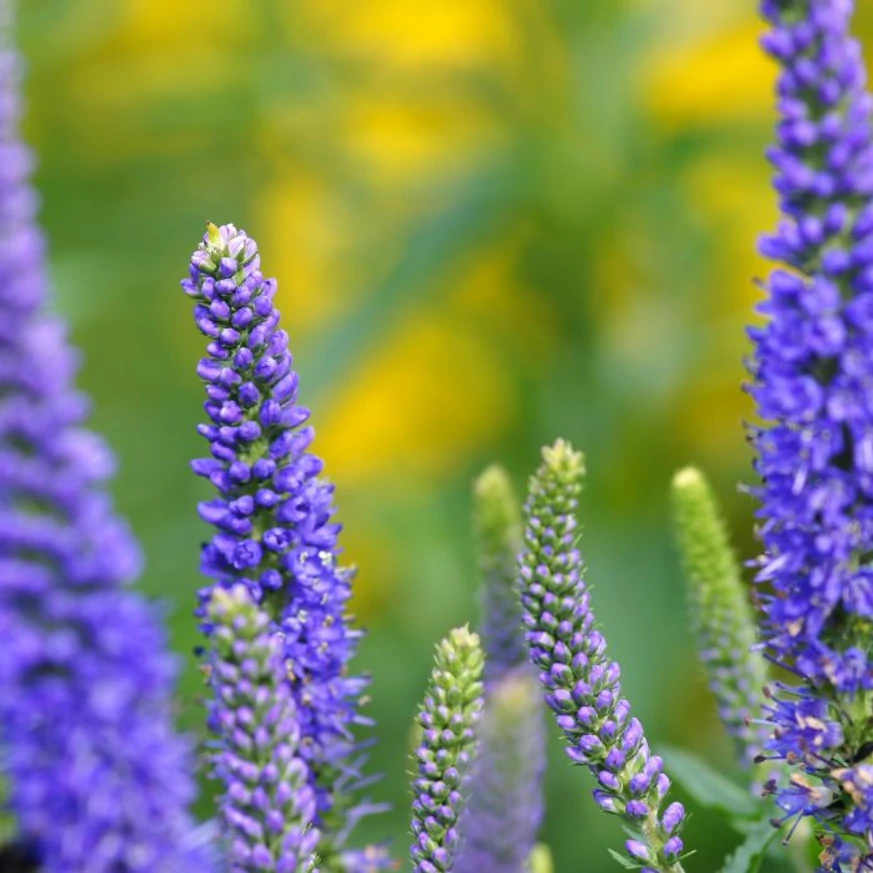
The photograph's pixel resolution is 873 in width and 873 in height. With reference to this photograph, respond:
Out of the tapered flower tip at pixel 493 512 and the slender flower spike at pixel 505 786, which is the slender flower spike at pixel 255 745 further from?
the tapered flower tip at pixel 493 512

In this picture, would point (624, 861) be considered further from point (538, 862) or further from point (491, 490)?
point (491, 490)

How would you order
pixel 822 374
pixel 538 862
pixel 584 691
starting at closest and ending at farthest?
pixel 822 374 < pixel 584 691 < pixel 538 862

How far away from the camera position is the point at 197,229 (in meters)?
6.63

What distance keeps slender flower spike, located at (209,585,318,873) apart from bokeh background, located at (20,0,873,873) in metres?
2.46

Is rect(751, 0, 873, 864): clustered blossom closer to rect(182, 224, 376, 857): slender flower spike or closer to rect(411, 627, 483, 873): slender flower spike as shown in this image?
rect(411, 627, 483, 873): slender flower spike

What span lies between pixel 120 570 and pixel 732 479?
3432 mm

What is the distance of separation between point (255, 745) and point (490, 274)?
4.06 meters

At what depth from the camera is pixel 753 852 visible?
1.82m

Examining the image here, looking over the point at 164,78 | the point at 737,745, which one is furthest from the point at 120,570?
the point at 164,78

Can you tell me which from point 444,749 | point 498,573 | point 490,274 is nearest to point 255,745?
point 444,749

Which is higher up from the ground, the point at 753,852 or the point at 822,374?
the point at 822,374

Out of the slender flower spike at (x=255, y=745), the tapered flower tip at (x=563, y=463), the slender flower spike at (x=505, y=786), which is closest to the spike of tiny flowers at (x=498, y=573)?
the slender flower spike at (x=505, y=786)

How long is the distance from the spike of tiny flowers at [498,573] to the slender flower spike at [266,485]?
1.79ft

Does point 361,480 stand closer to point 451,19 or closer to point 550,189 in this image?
point 550,189
